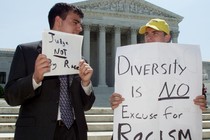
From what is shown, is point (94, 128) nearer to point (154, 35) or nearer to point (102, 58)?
point (154, 35)

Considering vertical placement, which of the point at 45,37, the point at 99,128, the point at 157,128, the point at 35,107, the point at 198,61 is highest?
the point at 45,37

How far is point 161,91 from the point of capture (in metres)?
3.37

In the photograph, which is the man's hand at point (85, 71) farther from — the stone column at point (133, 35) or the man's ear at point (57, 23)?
the stone column at point (133, 35)

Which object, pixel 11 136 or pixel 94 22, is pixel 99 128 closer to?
pixel 11 136

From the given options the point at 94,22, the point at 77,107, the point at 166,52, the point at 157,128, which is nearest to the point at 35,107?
the point at 77,107

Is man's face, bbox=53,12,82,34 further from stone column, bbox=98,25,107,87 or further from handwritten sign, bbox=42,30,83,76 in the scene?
stone column, bbox=98,25,107,87

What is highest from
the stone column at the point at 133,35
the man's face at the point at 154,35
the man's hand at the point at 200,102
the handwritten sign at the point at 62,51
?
the stone column at the point at 133,35

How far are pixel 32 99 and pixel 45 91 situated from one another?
0.55 ft

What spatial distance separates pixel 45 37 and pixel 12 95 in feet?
2.34

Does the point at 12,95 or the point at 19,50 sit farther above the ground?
the point at 19,50

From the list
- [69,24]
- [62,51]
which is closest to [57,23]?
Result: [69,24]

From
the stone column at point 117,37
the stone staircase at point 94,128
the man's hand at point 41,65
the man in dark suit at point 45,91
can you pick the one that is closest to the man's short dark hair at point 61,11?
the man in dark suit at point 45,91

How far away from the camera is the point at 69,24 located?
145 inches

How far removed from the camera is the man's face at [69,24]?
145 inches
